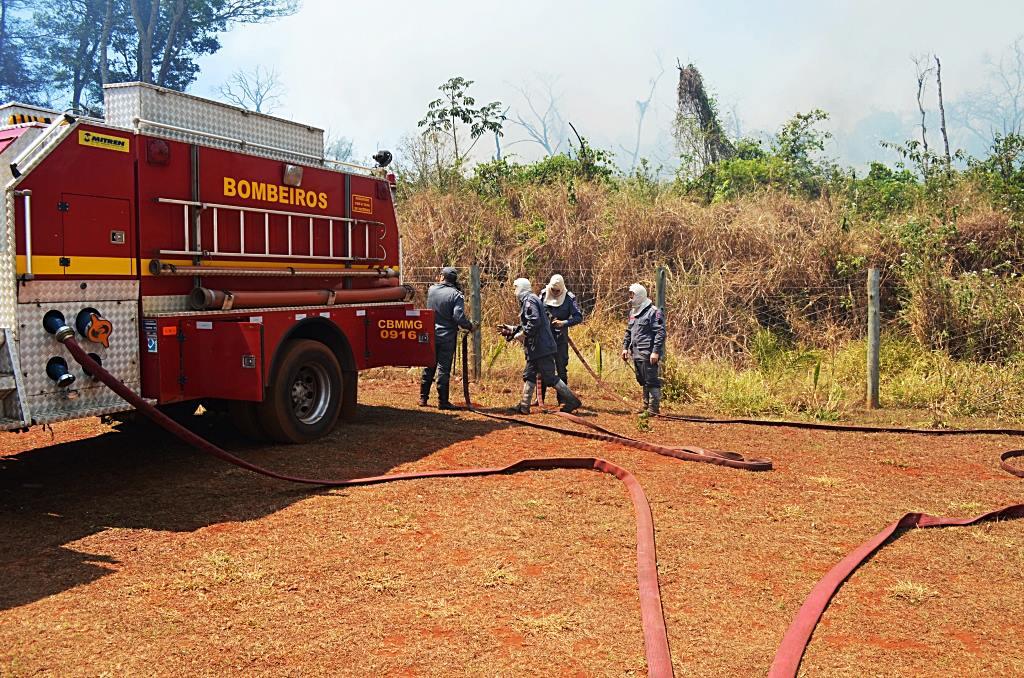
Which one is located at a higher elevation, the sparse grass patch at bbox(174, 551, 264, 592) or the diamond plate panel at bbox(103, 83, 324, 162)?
the diamond plate panel at bbox(103, 83, 324, 162)

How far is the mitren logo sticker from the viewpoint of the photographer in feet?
21.2

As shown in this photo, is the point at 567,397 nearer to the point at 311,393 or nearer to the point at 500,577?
the point at 311,393

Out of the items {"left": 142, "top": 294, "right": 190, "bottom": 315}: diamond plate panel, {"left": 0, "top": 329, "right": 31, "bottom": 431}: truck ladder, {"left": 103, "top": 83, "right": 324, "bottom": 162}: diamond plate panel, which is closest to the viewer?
{"left": 0, "top": 329, "right": 31, "bottom": 431}: truck ladder

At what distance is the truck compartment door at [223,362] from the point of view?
24.1 ft

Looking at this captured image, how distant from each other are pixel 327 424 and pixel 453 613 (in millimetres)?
4845

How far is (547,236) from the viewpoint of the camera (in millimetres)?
18000

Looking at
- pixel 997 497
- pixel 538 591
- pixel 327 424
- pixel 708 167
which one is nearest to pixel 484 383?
pixel 327 424

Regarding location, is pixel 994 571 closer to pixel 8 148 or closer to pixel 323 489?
pixel 323 489

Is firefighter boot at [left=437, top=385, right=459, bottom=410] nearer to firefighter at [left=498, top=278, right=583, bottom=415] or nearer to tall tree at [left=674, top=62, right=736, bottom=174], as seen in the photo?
firefighter at [left=498, top=278, right=583, bottom=415]

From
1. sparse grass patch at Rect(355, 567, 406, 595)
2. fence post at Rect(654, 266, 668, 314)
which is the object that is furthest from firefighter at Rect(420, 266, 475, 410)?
sparse grass patch at Rect(355, 567, 406, 595)

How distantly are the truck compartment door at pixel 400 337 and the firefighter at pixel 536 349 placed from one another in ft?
4.02

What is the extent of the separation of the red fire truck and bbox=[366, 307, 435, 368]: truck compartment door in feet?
0.05

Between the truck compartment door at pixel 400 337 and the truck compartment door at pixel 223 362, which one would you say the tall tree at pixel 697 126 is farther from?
the truck compartment door at pixel 223 362

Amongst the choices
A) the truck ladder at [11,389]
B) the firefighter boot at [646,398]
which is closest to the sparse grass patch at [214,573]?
the truck ladder at [11,389]
